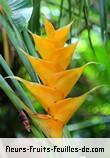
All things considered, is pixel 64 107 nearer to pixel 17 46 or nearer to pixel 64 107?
pixel 64 107

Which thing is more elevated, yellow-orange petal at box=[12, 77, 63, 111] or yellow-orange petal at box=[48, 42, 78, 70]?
yellow-orange petal at box=[48, 42, 78, 70]

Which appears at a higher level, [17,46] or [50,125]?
[17,46]

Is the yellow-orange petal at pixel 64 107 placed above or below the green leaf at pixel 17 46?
below

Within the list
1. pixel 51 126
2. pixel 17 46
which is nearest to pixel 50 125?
pixel 51 126

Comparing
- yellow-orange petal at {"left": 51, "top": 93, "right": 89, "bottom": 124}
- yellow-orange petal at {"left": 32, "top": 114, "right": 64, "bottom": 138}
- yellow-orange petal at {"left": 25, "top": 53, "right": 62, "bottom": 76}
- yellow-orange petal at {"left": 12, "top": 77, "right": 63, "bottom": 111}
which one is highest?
yellow-orange petal at {"left": 25, "top": 53, "right": 62, "bottom": 76}

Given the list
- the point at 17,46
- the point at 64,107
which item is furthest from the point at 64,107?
the point at 17,46

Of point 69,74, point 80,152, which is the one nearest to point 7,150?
point 80,152

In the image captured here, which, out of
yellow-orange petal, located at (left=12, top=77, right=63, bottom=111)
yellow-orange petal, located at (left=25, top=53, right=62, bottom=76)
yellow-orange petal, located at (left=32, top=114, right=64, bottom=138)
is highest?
yellow-orange petal, located at (left=25, top=53, right=62, bottom=76)
